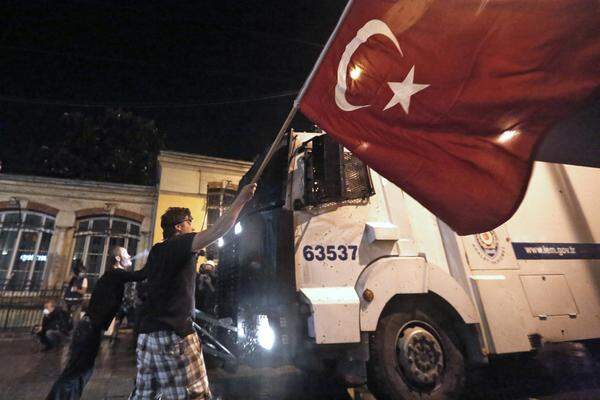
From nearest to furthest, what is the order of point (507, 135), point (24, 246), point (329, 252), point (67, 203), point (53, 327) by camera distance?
point (507, 135) < point (329, 252) < point (53, 327) < point (24, 246) < point (67, 203)

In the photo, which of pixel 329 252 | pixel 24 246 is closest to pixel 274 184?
pixel 329 252

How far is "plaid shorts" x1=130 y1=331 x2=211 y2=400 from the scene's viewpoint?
2309 mm

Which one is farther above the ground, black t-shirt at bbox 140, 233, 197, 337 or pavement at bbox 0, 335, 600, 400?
black t-shirt at bbox 140, 233, 197, 337

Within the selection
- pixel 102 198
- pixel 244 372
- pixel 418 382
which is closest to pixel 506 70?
pixel 418 382

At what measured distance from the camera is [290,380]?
4863 mm

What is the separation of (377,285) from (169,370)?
2074 mm

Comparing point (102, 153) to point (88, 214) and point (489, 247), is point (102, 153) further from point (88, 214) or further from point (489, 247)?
point (489, 247)

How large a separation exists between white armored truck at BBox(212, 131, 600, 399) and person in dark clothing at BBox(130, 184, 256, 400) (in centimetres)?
96

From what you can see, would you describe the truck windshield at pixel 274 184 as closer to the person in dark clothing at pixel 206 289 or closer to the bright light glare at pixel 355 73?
the person in dark clothing at pixel 206 289

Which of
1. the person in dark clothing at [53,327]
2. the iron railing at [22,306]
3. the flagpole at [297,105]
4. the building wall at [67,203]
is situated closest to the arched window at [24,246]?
the building wall at [67,203]

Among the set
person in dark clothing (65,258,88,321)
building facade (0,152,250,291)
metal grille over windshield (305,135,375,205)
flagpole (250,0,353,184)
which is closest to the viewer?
flagpole (250,0,353,184)

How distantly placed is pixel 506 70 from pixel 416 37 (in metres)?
0.56

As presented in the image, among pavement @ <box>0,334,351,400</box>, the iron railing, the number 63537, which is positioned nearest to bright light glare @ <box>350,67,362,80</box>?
the number 63537

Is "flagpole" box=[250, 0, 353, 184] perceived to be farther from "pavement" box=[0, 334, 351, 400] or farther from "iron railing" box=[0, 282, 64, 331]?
"iron railing" box=[0, 282, 64, 331]
